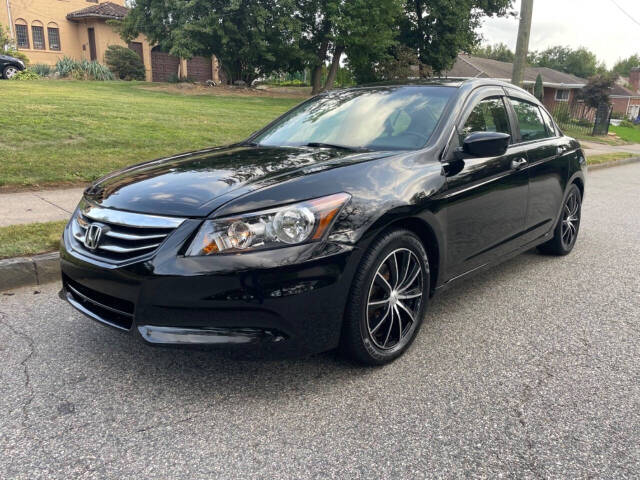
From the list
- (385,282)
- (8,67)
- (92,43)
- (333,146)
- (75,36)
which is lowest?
(385,282)

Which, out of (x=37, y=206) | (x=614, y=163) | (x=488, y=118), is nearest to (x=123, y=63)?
(x=614, y=163)

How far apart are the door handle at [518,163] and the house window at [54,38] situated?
42.2 m

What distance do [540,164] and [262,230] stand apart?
9.78 feet

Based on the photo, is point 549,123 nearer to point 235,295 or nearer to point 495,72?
point 235,295

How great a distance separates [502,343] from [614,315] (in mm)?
1108

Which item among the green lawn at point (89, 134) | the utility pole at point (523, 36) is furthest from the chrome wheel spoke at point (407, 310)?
the utility pole at point (523, 36)

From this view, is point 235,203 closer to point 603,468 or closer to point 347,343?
point 347,343

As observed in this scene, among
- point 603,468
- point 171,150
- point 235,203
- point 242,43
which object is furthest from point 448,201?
point 242,43

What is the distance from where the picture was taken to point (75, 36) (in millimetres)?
39125

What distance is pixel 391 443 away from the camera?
2.42 metres

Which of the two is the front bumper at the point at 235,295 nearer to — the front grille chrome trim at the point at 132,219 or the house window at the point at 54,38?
the front grille chrome trim at the point at 132,219

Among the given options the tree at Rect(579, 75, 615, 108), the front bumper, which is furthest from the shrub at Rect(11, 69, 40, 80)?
the tree at Rect(579, 75, 615, 108)

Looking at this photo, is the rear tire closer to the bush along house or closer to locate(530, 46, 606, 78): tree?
the bush along house

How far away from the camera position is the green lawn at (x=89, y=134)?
25.8 feet
